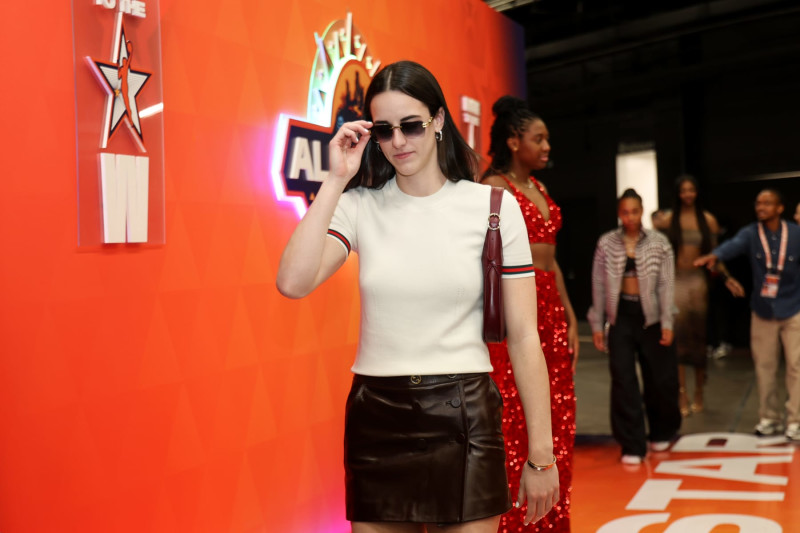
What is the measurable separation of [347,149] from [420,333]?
1.44ft

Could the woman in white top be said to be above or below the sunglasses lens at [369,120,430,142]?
below

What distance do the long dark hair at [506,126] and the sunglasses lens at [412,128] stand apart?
1776 millimetres

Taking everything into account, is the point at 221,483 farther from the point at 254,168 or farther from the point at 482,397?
the point at 482,397

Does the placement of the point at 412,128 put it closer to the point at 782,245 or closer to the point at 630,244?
the point at 630,244

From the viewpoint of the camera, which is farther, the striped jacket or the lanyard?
the lanyard

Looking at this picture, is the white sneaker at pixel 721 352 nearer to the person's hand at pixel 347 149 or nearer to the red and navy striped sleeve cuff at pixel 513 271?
the red and navy striped sleeve cuff at pixel 513 271

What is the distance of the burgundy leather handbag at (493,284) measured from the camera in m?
1.74

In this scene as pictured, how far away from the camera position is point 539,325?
3381 mm

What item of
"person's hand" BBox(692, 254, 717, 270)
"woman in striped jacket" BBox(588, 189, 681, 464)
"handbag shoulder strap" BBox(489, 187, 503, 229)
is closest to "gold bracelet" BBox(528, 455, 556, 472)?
"handbag shoulder strap" BBox(489, 187, 503, 229)

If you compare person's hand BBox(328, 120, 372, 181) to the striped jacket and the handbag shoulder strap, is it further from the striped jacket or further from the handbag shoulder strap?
the striped jacket

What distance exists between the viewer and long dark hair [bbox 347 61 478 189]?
177 centimetres

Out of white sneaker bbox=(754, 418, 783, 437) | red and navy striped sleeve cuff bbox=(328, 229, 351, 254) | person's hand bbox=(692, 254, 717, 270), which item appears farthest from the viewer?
person's hand bbox=(692, 254, 717, 270)

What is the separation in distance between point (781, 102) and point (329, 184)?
35.7ft

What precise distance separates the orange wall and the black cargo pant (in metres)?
2.30
